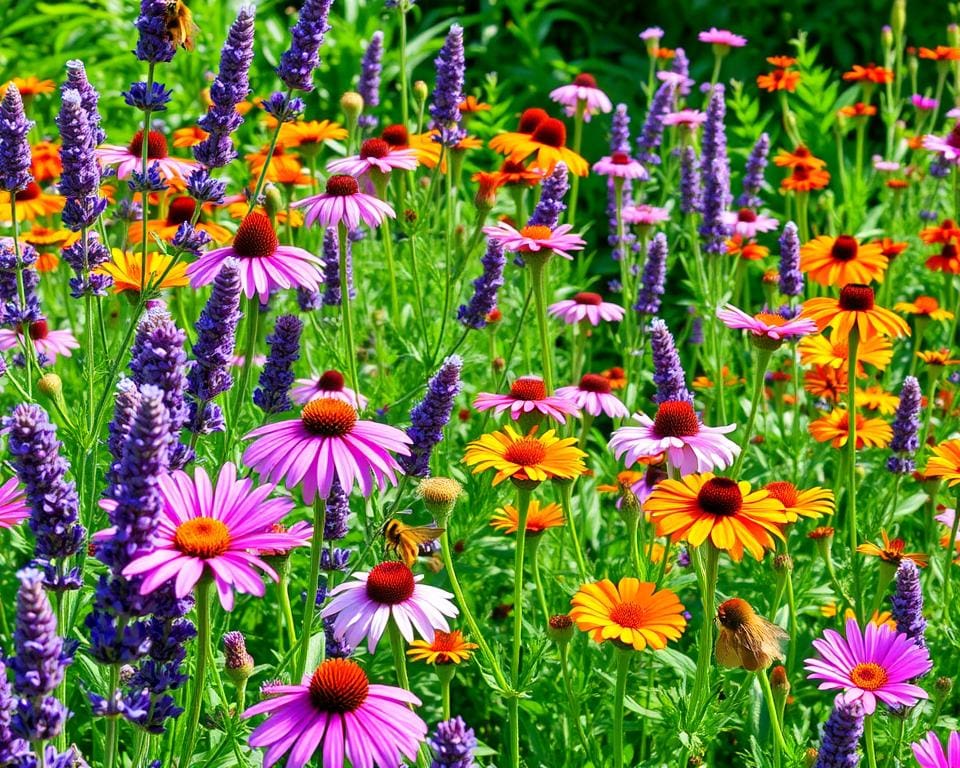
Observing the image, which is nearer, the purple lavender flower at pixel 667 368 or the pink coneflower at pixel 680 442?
the pink coneflower at pixel 680 442

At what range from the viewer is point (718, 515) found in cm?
219

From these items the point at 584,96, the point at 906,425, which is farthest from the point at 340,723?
the point at 584,96

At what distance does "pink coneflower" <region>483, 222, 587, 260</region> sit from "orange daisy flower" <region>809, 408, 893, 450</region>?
3.28 feet

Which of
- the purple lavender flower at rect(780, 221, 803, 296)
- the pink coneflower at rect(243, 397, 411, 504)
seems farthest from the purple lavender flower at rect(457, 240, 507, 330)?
the pink coneflower at rect(243, 397, 411, 504)

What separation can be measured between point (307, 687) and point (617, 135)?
12.4 ft

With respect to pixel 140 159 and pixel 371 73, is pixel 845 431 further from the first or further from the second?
pixel 371 73

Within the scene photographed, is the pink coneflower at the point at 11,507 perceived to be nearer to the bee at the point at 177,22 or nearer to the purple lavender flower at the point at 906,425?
the bee at the point at 177,22

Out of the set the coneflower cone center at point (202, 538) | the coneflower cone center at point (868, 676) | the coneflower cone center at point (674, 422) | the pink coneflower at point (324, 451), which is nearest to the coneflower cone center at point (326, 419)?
the pink coneflower at point (324, 451)

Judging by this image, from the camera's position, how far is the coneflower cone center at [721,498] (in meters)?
2.19

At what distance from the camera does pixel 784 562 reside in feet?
8.79

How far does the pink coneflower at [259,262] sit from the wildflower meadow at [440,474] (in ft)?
0.04

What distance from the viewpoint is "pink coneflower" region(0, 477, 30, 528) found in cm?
191

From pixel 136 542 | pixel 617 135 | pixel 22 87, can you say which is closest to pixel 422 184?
pixel 617 135

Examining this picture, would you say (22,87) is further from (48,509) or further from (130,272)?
(48,509)
